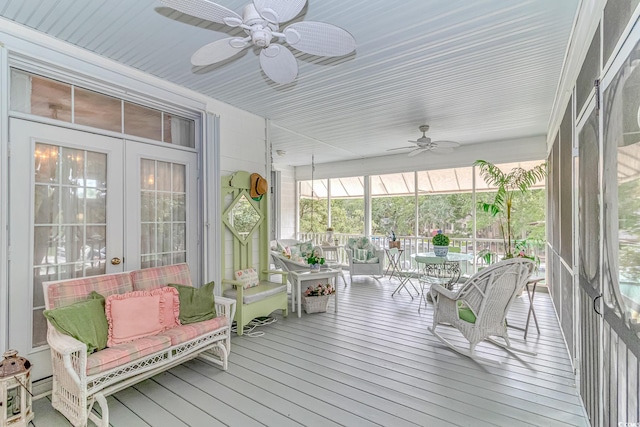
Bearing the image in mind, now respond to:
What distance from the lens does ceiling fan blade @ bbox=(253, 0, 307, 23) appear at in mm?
1695

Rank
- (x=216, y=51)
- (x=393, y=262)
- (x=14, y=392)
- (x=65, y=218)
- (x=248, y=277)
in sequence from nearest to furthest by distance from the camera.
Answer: (x=14, y=392), (x=216, y=51), (x=65, y=218), (x=248, y=277), (x=393, y=262)

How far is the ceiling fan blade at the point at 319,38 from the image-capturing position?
1871mm

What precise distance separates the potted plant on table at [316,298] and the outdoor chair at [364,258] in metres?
2.05

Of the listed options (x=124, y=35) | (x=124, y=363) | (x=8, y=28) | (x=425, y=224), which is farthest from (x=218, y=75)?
(x=425, y=224)

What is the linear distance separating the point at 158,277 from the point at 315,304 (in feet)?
7.23

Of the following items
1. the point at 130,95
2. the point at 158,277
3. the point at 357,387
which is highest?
the point at 130,95

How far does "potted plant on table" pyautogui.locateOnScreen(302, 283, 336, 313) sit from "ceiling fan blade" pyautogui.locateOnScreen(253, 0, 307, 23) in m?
3.53

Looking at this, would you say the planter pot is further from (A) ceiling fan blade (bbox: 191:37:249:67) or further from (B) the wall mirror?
(A) ceiling fan blade (bbox: 191:37:249:67)

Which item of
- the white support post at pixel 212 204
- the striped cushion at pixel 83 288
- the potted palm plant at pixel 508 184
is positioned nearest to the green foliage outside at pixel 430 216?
the potted palm plant at pixel 508 184

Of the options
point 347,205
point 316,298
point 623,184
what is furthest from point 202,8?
point 347,205

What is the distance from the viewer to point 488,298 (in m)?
2.91

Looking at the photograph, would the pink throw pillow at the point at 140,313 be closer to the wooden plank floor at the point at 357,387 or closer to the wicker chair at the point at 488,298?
the wooden plank floor at the point at 357,387

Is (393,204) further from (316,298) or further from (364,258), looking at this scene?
(316,298)

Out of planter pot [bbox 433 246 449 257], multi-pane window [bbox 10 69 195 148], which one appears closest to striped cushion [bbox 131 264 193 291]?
multi-pane window [bbox 10 69 195 148]
